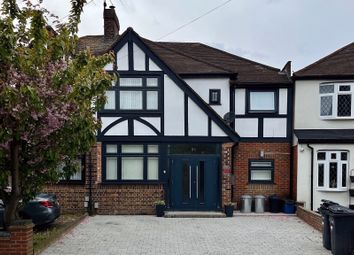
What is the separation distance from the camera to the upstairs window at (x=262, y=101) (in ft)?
55.1

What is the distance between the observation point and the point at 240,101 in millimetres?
16828

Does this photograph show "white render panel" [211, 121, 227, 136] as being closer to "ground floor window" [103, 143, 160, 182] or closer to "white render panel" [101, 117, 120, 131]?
"ground floor window" [103, 143, 160, 182]

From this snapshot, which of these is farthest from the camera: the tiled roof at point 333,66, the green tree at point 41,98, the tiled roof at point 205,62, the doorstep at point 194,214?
the tiled roof at point 205,62

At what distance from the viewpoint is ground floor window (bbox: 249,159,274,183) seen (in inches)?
656

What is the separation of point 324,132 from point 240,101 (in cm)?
367

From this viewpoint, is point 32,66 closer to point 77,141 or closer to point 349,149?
point 77,141

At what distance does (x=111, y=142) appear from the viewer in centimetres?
1532

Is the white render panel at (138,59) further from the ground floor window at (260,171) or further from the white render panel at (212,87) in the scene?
the ground floor window at (260,171)

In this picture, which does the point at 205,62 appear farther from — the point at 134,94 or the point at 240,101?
the point at 134,94

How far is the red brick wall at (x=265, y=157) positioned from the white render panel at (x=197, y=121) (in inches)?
85.3

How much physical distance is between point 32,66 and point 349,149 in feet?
43.1

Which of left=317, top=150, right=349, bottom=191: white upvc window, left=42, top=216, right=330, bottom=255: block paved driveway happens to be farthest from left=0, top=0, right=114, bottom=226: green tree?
left=317, top=150, right=349, bottom=191: white upvc window

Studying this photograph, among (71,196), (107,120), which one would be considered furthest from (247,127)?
(71,196)

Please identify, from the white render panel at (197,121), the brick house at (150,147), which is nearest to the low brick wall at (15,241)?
the brick house at (150,147)
